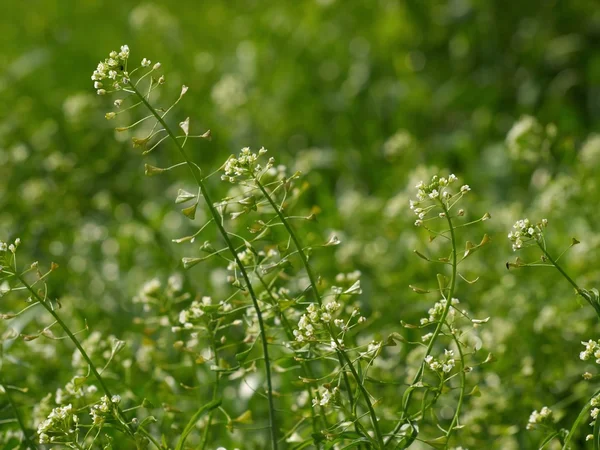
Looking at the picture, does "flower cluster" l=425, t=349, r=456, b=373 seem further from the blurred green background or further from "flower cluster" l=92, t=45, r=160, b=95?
"flower cluster" l=92, t=45, r=160, b=95

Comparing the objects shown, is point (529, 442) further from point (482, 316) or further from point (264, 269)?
point (264, 269)

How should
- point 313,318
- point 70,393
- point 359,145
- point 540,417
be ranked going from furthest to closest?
point 359,145 < point 70,393 < point 540,417 < point 313,318

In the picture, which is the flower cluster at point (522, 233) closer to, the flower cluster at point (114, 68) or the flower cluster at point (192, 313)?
the flower cluster at point (192, 313)

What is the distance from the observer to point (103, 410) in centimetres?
164

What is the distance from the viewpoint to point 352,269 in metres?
3.19

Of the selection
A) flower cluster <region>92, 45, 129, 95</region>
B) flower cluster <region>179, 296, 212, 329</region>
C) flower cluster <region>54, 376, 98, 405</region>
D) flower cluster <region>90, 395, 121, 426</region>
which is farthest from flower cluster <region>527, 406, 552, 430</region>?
flower cluster <region>92, 45, 129, 95</region>

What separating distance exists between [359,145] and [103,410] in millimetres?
3322

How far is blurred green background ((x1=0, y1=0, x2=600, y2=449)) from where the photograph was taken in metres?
2.83

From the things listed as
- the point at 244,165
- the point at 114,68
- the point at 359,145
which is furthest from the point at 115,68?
the point at 359,145

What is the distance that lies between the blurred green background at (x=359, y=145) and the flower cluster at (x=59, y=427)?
2.61 feet

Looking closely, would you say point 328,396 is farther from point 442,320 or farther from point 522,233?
point 522,233

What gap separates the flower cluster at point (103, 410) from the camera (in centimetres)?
162

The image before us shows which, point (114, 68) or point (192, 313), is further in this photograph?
point (192, 313)

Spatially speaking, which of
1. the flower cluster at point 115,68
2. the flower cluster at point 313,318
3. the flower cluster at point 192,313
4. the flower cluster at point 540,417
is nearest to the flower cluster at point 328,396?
the flower cluster at point 313,318
